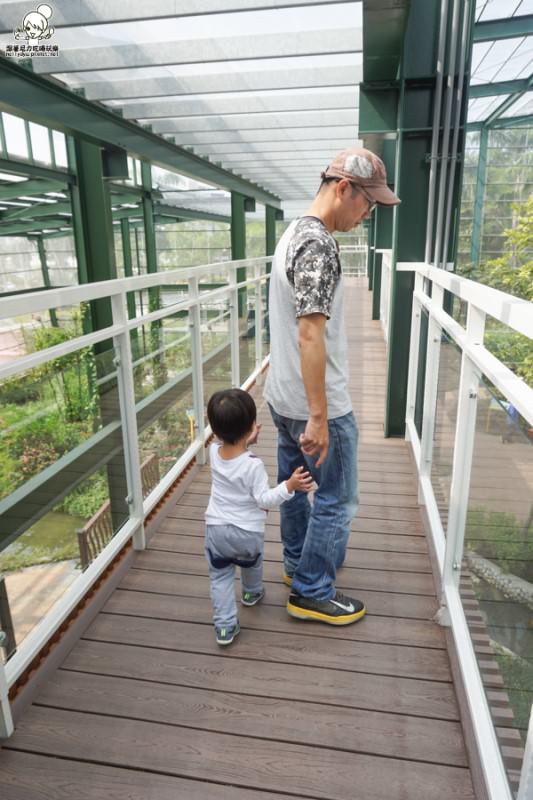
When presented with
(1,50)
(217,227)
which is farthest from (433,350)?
(217,227)

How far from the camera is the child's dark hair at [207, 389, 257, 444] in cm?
207

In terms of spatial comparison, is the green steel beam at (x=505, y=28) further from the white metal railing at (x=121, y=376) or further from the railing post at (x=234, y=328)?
the white metal railing at (x=121, y=376)

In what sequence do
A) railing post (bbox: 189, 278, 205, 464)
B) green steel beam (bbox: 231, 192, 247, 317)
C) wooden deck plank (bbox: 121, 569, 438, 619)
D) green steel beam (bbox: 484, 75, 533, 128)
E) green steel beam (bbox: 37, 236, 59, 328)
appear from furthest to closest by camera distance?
green steel beam (bbox: 484, 75, 533, 128), green steel beam (bbox: 231, 192, 247, 317), green steel beam (bbox: 37, 236, 59, 328), railing post (bbox: 189, 278, 205, 464), wooden deck plank (bbox: 121, 569, 438, 619)

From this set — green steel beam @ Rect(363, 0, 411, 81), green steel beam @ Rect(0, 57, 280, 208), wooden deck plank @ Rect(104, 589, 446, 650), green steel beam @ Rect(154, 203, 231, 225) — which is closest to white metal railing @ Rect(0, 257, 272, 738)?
wooden deck plank @ Rect(104, 589, 446, 650)

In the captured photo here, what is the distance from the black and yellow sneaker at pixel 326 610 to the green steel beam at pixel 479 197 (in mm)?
24227

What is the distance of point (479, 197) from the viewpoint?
24.9 m

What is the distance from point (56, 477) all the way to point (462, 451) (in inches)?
59.9

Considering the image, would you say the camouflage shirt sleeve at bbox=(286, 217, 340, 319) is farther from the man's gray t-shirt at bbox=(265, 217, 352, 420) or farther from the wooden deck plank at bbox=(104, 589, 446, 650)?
the wooden deck plank at bbox=(104, 589, 446, 650)

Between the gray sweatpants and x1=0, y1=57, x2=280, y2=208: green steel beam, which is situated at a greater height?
x1=0, y1=57, x2=280, y2=208: green steel beam

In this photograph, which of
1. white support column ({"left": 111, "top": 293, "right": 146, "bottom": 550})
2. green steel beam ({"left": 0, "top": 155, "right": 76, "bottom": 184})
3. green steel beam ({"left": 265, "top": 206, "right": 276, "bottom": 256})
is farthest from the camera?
green steel beam ({"left": 265, "top": 206, "right": 276, "bottom": 256})

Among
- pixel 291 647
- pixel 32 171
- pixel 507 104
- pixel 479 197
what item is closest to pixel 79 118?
pixel 32 171

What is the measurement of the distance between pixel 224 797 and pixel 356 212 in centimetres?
190

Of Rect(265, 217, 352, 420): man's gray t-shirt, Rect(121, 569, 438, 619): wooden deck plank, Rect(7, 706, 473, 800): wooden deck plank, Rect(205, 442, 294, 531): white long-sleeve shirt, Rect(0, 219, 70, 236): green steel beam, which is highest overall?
Rect(0, 219, 70, 236): green steel beam

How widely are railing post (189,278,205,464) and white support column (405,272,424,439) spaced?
1.47 metres
